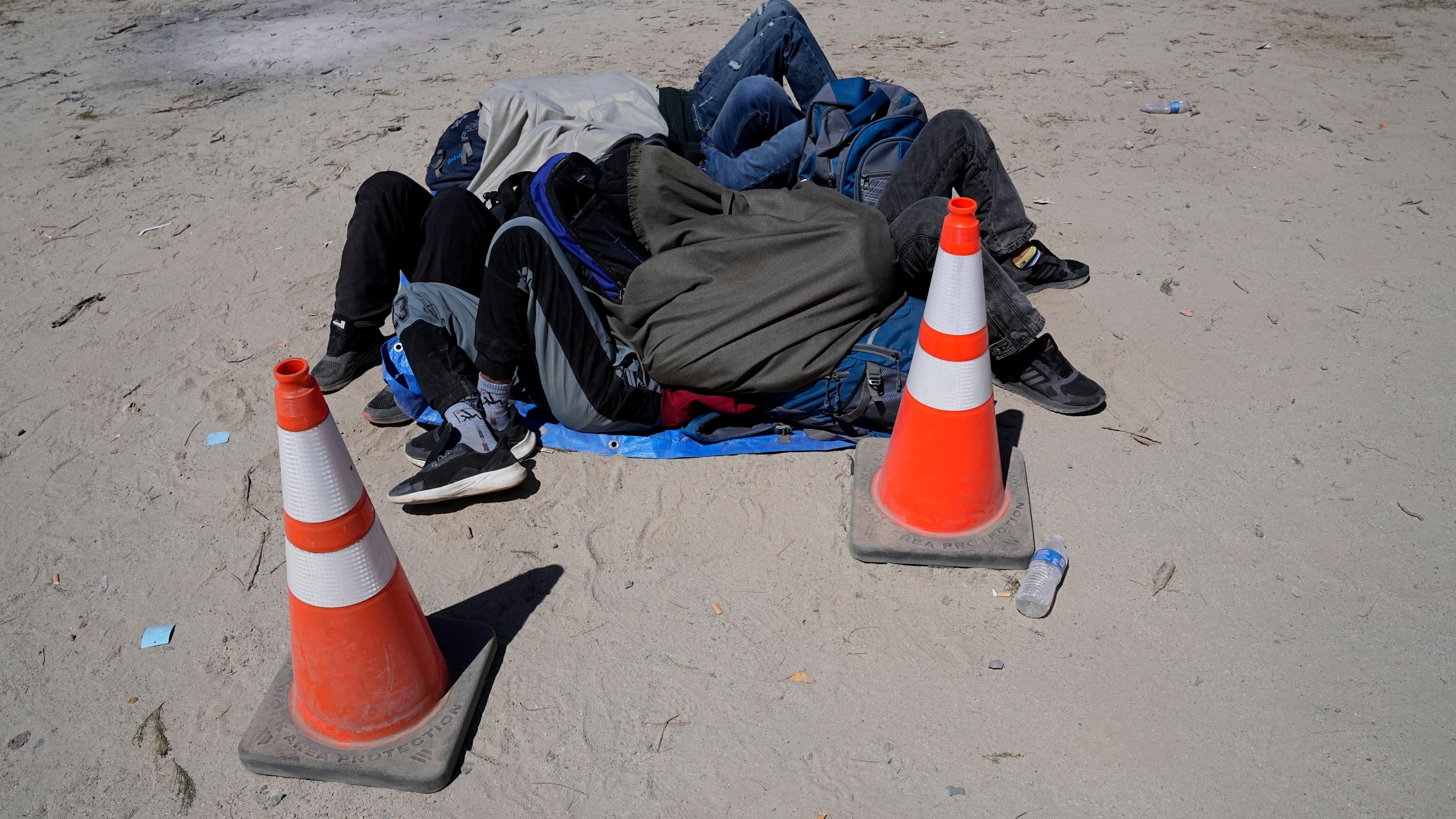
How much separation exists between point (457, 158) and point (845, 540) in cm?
281

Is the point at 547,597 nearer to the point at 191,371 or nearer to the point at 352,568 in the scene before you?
the point at 352,568

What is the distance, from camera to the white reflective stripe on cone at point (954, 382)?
8.63 feet

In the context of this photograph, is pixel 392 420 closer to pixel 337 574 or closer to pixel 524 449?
pixel 524 449

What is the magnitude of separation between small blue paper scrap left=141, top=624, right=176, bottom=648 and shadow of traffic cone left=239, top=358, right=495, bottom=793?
0.52 m

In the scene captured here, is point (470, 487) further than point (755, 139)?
No

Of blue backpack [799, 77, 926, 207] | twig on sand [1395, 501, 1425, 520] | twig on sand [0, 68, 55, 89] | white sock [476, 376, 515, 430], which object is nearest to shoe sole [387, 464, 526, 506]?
white sock [476, 376, 515, 430]

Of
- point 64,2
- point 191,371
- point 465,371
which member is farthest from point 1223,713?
point 64,2

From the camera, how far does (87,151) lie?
562cm

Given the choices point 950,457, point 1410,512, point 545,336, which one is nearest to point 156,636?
point 545,336

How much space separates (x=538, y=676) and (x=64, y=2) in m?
9.03

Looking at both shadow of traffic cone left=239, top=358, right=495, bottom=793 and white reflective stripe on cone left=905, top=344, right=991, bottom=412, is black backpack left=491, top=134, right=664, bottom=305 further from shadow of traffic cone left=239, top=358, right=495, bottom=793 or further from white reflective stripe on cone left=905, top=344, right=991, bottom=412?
shadow of traffic cone left=239, top=358, right=495, bottom=793

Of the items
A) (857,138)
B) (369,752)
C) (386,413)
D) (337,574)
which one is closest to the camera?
(337,574)

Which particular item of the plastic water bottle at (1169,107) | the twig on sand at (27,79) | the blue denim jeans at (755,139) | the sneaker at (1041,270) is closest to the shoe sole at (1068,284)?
the sneaker at (1041,270)

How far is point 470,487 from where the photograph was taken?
3020 millimetres
